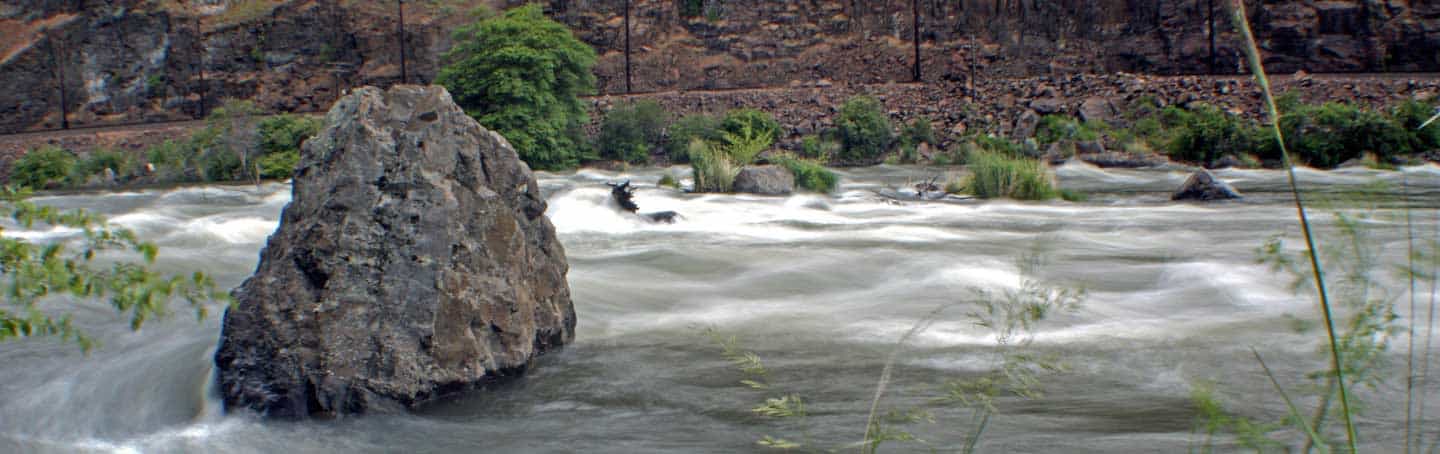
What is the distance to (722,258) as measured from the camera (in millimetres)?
8148

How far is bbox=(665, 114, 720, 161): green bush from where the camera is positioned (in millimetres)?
25906

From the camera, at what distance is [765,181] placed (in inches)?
570

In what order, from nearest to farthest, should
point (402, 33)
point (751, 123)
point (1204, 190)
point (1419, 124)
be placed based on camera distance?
point (1204, 190) → point (1419, 124) → point (751, 123) → point (402, 33)

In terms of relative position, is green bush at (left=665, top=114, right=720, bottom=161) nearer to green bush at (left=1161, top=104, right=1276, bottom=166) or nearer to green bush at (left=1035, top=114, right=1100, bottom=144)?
green bush at (left=1035, top=114, right=1100, bottom=144)

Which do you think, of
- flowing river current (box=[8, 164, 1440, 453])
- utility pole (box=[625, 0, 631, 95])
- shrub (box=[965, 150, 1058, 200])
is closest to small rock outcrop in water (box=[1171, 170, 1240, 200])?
shrub (box=[965, 150, 1058, 200])

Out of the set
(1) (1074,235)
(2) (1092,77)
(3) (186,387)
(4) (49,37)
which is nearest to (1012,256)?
(1) (1074,235)

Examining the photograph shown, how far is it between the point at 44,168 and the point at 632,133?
16.7 m

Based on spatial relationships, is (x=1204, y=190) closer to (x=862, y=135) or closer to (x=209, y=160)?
(x=862, y=135)

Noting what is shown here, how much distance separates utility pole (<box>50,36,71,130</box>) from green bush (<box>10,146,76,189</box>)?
14.2 meters

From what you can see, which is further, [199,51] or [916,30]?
[199,51]

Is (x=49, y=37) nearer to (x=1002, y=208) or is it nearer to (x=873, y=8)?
(x=873, y=8)

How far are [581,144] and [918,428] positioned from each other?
2348 centimetres

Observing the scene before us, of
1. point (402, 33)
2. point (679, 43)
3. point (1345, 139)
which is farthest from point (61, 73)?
point (1345, 139)

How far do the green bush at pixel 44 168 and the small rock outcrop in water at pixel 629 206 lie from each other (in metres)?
21.4
